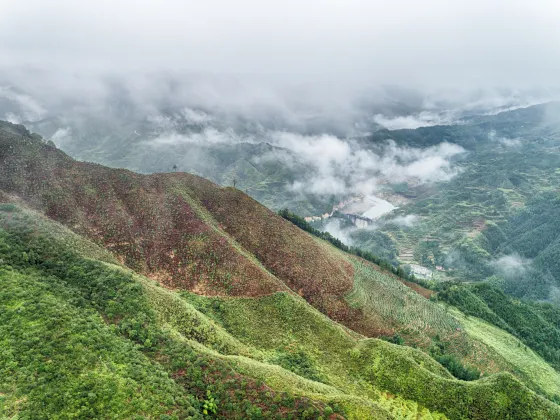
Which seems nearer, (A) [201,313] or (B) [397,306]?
(A) [201,313]

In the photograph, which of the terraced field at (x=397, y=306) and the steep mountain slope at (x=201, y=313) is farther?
the terraced field at (x=397, y=306)

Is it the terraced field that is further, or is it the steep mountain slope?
the terraced field

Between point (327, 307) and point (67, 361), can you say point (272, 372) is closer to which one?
point (67, 361)

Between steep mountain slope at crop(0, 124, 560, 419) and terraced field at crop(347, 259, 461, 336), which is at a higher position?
steep mountain slope at crop(0, 124, 560, 419)

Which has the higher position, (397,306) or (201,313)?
(201,313)

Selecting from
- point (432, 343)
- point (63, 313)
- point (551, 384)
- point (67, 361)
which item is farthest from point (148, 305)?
point (551, 384)

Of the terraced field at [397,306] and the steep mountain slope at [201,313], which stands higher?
the steep mountain slope at [201,313]

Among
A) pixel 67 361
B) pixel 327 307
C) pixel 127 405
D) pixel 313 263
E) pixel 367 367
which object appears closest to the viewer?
pixel 127 405

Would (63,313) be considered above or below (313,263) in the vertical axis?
above
